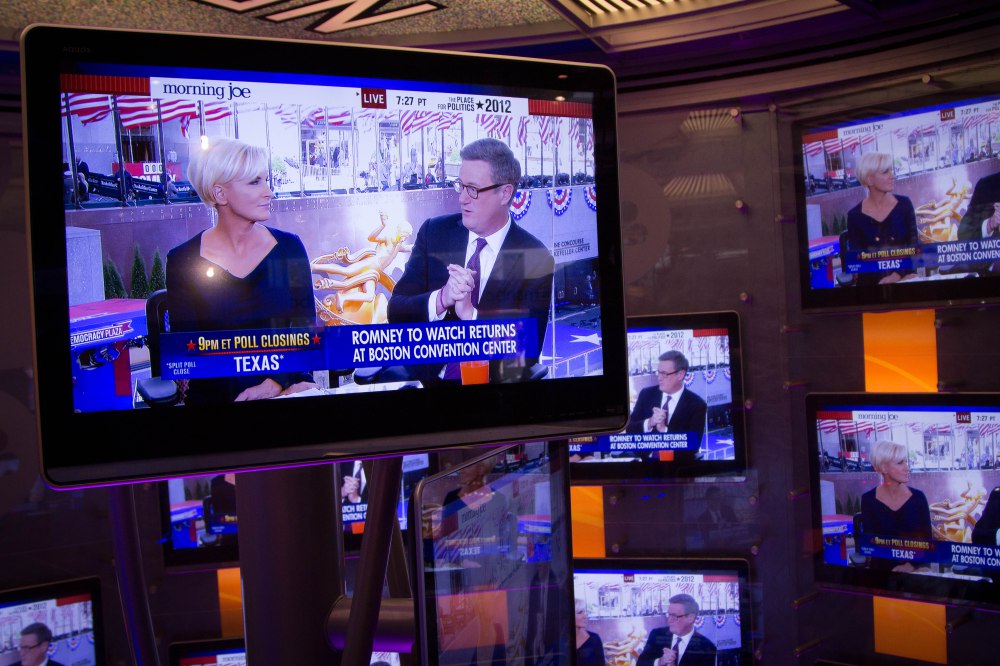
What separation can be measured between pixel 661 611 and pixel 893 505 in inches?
32.5

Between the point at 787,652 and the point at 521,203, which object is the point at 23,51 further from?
the point at 787,652

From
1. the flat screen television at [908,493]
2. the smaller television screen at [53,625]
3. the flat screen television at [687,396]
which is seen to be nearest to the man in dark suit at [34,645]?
the smaller television screen at [53,625]

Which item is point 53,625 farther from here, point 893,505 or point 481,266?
point 893,505

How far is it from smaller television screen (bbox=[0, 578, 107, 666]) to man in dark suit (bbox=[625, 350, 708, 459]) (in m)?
1.85

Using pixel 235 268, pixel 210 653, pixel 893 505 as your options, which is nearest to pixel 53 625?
pixel 210 653

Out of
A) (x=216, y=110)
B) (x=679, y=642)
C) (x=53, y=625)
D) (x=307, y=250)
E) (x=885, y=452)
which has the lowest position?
(x=679, y=642)

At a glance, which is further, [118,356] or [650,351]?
[650,351]

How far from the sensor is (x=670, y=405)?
2.64 m

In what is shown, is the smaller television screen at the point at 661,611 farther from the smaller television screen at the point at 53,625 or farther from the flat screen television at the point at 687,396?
the smaller television screen at the point at 53,625

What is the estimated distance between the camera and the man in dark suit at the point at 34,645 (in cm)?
239

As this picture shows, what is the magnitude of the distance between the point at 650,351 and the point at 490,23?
3.85 feet

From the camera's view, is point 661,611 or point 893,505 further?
point 661,611

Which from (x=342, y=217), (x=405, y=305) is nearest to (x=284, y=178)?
(x=342, y=217)

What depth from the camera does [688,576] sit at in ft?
8.69
